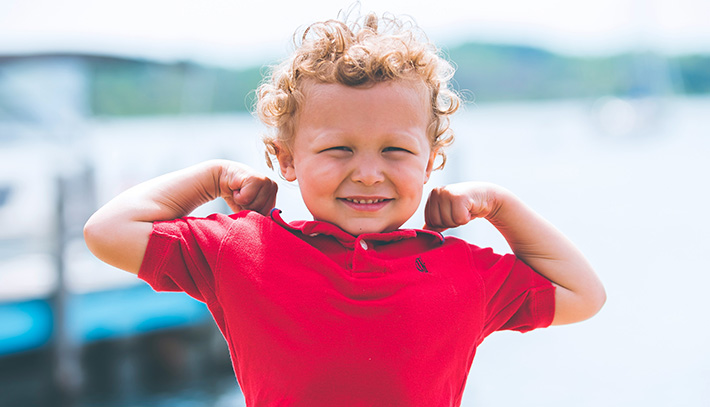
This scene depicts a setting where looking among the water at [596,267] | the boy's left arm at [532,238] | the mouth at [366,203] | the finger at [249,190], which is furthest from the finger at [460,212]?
the finger at [249,190]

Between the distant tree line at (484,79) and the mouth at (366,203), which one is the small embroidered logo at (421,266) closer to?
the mouth at (366,203)

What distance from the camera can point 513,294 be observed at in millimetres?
1180

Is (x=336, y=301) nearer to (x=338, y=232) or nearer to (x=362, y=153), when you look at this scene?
(x=338, y=232)

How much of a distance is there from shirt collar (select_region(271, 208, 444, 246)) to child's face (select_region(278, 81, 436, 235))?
2cm

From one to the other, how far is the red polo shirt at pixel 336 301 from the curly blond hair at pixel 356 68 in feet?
0.71

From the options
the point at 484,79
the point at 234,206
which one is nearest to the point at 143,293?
the point at 234,206

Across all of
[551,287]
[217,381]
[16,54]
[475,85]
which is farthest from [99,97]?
[475,85]

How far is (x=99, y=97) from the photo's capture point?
182 inches

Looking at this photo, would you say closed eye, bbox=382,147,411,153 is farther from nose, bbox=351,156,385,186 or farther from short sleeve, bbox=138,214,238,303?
short sleeve, bbox=138,214,238,303

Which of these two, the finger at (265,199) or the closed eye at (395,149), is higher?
the closed eye at (395,149)

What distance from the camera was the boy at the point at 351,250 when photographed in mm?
1034

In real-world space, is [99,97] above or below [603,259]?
above

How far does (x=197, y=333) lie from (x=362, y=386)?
3.61 meters

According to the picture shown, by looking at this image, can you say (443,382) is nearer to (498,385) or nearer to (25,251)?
(498,385)
